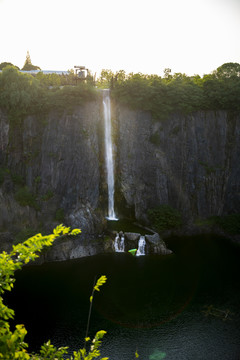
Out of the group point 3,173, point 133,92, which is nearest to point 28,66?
point 133,92

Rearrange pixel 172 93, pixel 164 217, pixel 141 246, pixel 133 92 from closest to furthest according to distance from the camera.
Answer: pixel 141 246 → pixel 164 217 → pixel 133 92 → pixel 172 93

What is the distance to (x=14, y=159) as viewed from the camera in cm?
3247

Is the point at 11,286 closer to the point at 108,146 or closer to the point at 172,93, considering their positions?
the point at 108,146

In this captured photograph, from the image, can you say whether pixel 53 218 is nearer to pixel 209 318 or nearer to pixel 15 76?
pixel 15 76

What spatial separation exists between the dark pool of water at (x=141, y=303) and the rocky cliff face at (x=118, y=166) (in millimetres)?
4932

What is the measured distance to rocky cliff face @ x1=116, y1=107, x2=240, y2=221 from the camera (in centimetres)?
3616

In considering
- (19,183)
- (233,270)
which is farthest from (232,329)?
(19,183)

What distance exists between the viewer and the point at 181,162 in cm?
3738

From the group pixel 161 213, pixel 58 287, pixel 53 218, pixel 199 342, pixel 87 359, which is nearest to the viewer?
pixel 87 359

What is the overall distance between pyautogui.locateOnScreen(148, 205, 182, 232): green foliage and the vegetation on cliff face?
1098 centimetres

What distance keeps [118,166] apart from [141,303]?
58.4 ft

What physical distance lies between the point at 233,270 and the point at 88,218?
15.0m

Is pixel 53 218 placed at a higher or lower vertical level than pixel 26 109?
lower

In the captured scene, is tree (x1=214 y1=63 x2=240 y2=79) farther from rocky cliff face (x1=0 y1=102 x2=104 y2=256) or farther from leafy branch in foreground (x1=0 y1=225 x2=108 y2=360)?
leafy branch in foreground (x1=0 y1=225 x2=108 y2=360)
